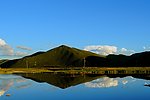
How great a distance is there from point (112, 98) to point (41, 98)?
13933 mm

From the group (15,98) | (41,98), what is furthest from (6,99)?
(41,98)

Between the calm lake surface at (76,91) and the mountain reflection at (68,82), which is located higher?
the mountain reflection at (68,82)

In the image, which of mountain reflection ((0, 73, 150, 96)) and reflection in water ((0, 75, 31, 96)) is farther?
mountain reflection ((0, 73, 150, 96))

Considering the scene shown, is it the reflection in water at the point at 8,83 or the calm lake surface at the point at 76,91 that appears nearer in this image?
the calm lake surface at the point at 76,91

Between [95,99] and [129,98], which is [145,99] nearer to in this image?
[129,98]

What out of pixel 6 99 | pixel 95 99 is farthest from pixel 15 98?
pixel 95 99

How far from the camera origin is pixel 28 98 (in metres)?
65.3

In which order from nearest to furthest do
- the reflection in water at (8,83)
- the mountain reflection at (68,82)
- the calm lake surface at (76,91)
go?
the calm lake surface at (76,91), the reflection in water at (8,83), the mountain reflection at (68,82)

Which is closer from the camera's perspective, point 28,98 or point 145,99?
point 145,99

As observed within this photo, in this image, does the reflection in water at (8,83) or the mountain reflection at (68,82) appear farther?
the mountain reflection at (68,82)

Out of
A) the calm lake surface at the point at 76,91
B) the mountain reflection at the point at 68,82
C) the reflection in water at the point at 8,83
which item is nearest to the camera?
the calm lake surface at the point at 76,91

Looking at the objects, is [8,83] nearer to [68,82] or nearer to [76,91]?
[68,82]

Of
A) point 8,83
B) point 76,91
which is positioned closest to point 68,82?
point 8,83

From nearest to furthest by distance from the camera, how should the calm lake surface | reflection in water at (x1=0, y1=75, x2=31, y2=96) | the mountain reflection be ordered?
the calm lake surface
reflection in water at (x1=0, y1=75, x2=31, y2=96)
the mountain reflection
